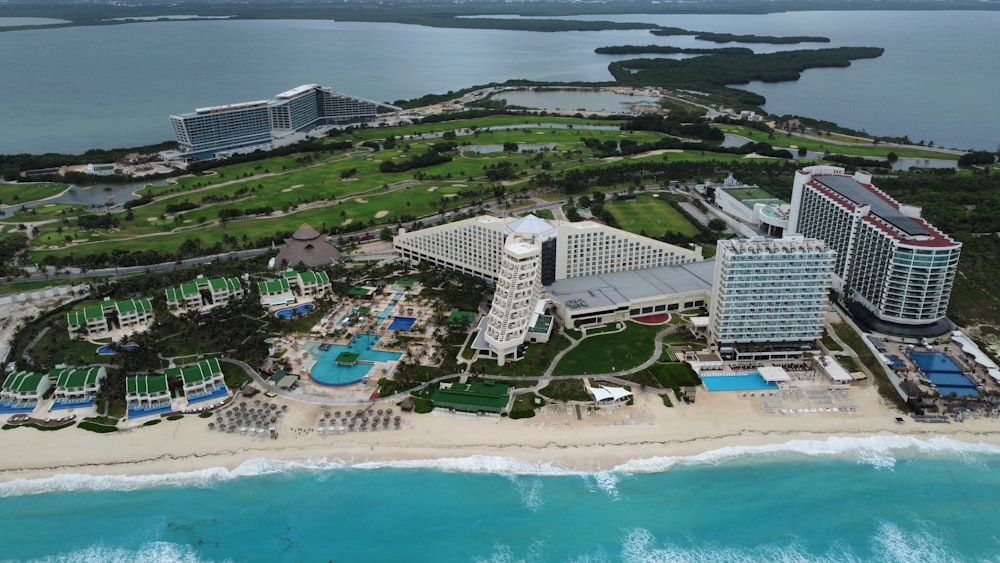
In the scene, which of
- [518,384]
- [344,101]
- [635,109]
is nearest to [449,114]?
[344,101]

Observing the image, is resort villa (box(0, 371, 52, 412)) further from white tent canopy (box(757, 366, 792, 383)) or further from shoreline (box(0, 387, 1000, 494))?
white tent canopy (box(757, 366, 792, 383))

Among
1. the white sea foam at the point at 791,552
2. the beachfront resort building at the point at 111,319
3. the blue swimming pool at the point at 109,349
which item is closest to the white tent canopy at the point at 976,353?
the white sea foam at the point at 791,552

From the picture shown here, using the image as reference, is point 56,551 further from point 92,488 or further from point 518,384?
point 518,384

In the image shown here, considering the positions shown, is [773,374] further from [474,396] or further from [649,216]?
[649,216]

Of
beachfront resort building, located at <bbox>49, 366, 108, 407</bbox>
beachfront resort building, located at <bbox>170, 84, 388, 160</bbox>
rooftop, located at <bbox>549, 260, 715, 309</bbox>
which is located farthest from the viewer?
beachfront resort building, located at <bbox>170, 84, 388, 160</bbox>

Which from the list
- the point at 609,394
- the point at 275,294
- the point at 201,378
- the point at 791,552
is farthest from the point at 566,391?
the point at 275,294

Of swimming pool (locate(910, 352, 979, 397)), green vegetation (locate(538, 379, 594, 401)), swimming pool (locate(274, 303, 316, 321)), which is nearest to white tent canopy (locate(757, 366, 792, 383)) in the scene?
swimming pool (locate(910, 352, 979, 397))
